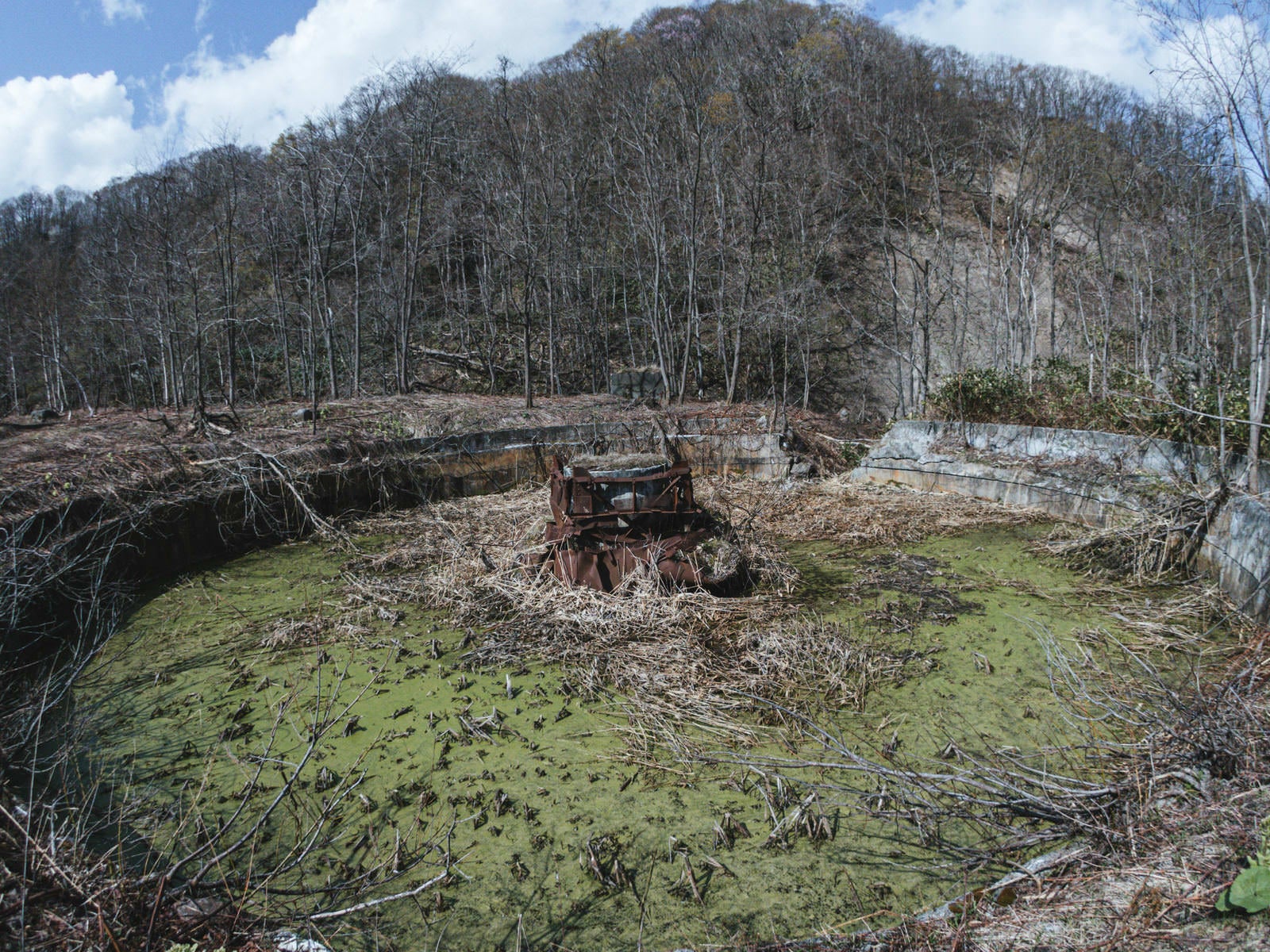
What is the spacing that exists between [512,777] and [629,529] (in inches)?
108

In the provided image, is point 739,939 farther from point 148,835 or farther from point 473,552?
point 473,552

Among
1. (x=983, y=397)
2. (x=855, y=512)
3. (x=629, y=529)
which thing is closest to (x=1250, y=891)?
(x=629, y=529)

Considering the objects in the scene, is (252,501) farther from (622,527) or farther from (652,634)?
(652,634)

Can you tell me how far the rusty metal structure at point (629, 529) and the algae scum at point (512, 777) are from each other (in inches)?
41.1

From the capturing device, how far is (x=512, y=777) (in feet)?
11.7

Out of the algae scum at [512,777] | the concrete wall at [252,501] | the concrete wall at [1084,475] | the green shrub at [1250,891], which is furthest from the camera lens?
the concrete wall at [1084,475]

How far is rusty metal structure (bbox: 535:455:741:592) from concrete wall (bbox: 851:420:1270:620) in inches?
146

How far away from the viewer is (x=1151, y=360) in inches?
562

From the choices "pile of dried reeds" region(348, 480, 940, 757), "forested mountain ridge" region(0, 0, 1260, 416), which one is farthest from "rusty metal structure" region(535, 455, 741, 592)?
"forested mountain ridge" region(0, 0, 1260, 416)

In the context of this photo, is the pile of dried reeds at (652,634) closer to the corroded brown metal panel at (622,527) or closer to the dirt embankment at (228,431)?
the corroded brown metal panel at (622,527)

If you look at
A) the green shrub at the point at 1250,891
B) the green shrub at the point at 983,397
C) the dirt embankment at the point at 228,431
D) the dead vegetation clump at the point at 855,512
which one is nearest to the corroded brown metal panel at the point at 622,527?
the dead vegetation clump at the point at 855,512

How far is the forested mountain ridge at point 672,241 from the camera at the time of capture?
13883 millimetres

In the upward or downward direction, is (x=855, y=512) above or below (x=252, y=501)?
below

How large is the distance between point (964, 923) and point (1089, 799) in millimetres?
1055
